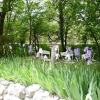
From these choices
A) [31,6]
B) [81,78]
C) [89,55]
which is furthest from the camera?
[31,6]

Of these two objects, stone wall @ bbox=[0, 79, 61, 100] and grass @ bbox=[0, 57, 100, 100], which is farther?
stone wall @ bbox=[0, 79, 61, 100]

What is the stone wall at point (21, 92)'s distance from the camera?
229 inches

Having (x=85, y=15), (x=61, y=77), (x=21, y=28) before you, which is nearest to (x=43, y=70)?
(x=61, y=77)

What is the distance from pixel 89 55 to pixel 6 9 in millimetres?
4555

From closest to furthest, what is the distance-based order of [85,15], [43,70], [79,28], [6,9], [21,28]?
[43,70]
[6,9]
[85,15]
[79,28]
[21,28]

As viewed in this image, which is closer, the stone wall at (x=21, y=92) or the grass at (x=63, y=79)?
the grass at (x=63, y=79)

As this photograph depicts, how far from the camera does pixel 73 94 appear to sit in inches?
193

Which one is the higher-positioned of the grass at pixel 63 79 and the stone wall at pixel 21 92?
the grass at pixel 63 79

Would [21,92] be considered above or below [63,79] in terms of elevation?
below

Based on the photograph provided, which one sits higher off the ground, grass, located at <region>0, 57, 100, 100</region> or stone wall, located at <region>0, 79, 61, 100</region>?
grass, located at <region>0, 57, 100, 100</region>

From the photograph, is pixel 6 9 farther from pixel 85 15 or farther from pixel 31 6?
pixel 31 6

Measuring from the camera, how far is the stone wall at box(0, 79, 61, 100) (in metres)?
5.81

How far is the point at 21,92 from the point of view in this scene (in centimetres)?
677

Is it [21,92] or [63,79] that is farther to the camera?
[21,92]
